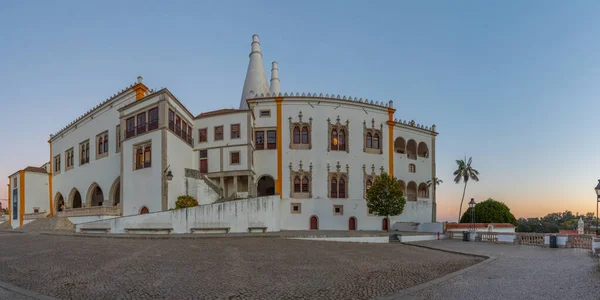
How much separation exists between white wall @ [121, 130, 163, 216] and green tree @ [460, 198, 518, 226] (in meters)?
35.2

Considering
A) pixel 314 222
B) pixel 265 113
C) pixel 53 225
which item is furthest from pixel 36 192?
pixel 314 222

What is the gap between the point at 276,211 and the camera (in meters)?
28.2

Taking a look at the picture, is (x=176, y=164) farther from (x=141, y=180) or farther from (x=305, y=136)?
(x=305, y=136)

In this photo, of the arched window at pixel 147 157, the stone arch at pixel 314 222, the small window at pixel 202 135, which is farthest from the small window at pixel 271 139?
the arched window at pixel 147 157

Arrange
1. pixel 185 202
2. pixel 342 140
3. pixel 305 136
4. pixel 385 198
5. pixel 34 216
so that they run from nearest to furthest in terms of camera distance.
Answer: pixel 185 202
pixel 385 198
pixel 305 136
pixel 342 140
pixel 34 216

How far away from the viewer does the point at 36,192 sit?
4375 centimetres

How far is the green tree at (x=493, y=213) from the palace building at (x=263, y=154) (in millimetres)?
8978

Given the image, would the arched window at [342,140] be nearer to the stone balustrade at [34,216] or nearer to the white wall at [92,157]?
the white wall at [92,157]

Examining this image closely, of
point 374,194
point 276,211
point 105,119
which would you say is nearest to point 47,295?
point 276,211

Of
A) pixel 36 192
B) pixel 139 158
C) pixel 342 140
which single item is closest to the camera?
pixel 139 158

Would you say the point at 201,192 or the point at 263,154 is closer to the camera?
the point at 201,192

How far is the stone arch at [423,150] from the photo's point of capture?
4100 centimetres

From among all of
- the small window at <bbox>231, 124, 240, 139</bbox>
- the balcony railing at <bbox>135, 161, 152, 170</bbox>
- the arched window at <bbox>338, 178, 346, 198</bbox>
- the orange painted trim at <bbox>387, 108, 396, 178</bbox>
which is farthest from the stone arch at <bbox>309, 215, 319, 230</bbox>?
the balcony railing at <bbox>135, 161, 152, 170</bbox>

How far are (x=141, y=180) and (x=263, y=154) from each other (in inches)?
418
